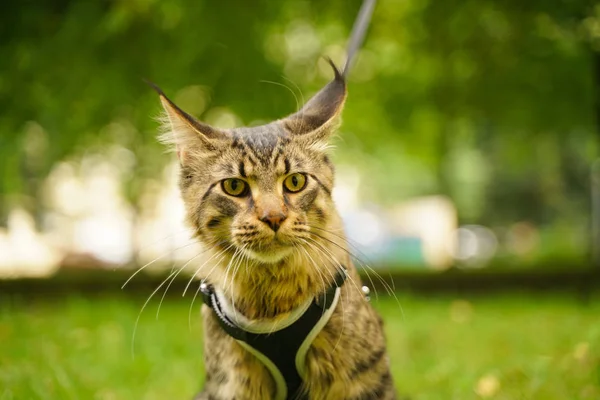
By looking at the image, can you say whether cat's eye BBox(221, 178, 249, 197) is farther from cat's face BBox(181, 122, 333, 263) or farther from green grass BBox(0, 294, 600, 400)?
green grass BBox(0, 294, 600, 400)

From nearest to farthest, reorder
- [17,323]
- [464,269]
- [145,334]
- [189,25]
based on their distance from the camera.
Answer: [145,334] < [17,323] < [189,25] < [464,269]

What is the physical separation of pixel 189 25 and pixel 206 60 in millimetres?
A: 386

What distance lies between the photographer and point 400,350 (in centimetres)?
456

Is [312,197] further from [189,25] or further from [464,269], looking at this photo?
[464,269]

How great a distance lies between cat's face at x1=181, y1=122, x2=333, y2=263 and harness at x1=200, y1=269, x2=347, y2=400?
0.24 meters

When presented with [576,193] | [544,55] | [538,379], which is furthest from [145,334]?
[576,193]

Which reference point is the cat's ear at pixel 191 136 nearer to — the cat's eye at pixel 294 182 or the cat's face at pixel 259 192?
the cat's face at pixel 259 192

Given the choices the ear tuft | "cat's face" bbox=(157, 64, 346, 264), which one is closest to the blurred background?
the ear tuft

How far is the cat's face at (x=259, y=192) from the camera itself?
82.2 inches

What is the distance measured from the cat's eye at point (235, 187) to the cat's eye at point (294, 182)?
161 millimetres

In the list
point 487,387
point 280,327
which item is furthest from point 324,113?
point 487,387

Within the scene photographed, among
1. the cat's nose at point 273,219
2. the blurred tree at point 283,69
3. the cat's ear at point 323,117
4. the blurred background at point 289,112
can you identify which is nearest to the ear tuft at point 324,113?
the cat's ear at point 323,117

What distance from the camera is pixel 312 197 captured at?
2230 mm

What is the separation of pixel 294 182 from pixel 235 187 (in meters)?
0.24
